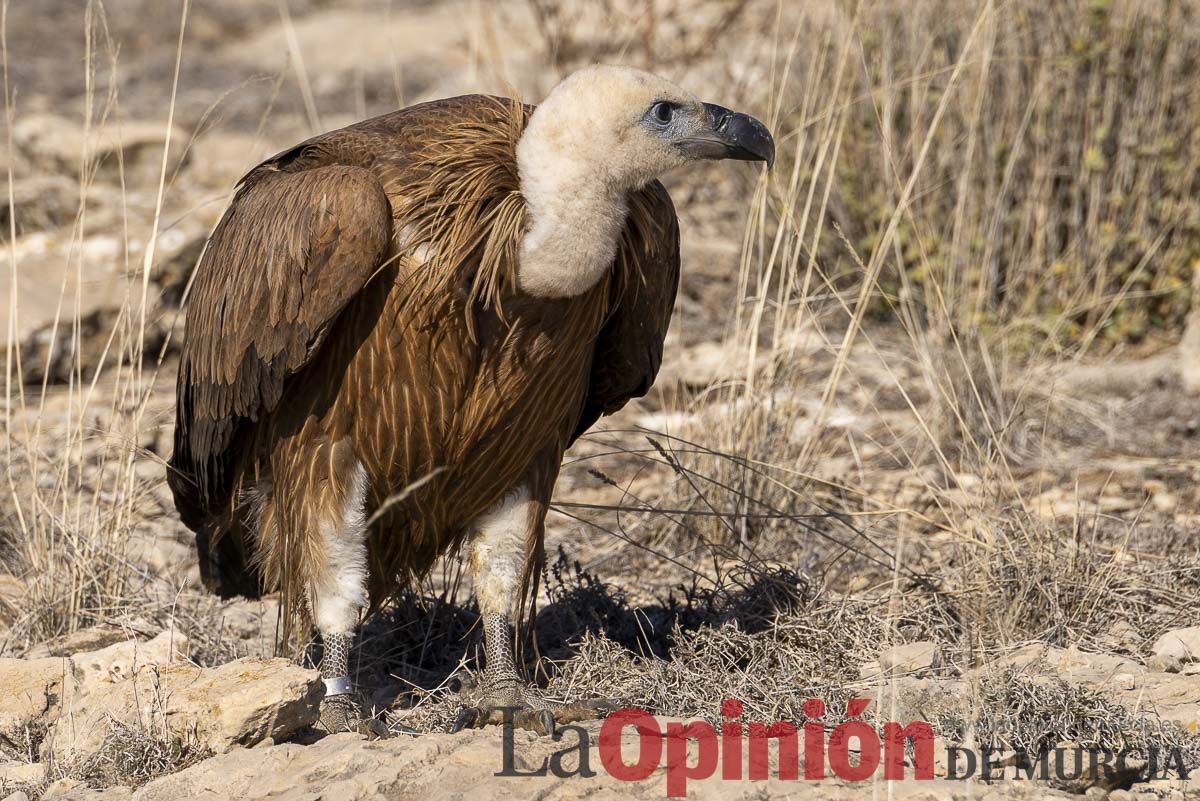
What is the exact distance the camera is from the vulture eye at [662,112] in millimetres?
3375

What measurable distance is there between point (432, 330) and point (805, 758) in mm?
1299

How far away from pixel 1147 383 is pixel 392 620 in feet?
11.4

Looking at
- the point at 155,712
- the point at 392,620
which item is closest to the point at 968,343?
the point at 392,620

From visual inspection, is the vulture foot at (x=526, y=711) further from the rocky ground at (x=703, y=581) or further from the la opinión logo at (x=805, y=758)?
the la opinión logo at (x=805, y=758)

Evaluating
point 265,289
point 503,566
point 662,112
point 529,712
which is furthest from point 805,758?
point 265,289

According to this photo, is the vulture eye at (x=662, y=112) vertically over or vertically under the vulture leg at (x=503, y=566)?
over

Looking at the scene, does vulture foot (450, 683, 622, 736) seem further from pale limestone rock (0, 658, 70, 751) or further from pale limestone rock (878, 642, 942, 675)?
pale limestone rock (0, 658, 70, 751)

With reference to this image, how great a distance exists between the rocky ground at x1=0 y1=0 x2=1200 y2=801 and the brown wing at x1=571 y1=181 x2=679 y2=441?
20cm

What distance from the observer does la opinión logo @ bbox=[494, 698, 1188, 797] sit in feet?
9.65

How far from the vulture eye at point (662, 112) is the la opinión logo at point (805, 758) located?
1.34m

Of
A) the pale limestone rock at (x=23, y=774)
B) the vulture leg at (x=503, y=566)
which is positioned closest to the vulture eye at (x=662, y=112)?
the vulture leg at (x=503, y=566)

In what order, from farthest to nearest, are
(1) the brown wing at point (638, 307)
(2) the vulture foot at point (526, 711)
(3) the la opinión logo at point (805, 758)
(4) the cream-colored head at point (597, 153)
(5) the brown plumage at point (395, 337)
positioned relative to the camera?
(1) the brown wing at point (638, 307)
(2) the vulture foot at point (526, 711)
(5) the brown plumage at point (395, 337)
(4) the cream-colored head at point (597, 153)
(3) the la opinión logo at point (805, 758)

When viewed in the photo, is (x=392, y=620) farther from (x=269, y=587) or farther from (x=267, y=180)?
(x=267, y=180)

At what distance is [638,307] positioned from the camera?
12.7 ft
